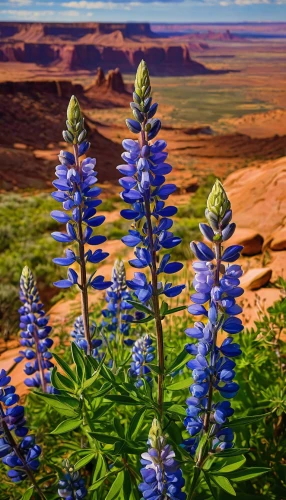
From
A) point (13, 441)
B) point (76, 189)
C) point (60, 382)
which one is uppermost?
point (76, 189)

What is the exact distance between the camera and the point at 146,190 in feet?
6.07

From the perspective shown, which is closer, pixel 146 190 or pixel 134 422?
pixel 146 190

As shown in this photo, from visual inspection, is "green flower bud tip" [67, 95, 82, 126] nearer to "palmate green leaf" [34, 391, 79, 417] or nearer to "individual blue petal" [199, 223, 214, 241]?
"individual blue petal" [199, 223, 214, 241]

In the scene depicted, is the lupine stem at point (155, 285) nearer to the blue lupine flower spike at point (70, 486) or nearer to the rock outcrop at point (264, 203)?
the blue lupine flower spike at point (70, 486)

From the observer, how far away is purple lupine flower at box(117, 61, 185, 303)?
71.9 inches

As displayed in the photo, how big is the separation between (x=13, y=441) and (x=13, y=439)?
0.06 metres

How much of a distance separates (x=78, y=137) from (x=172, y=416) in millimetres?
1244

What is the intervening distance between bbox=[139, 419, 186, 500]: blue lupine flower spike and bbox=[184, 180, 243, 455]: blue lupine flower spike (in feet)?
0.60

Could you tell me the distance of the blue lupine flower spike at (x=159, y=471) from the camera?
5.53ft

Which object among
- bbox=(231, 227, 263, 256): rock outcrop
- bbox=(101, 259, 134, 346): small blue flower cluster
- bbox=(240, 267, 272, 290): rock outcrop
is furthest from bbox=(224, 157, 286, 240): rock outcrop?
bbox=(101, 259, 134, 346): small blue flower cluster

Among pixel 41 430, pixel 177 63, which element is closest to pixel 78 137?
pixel 41 430

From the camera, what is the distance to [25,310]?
334 centimetres

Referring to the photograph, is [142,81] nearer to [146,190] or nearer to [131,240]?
[146,190]

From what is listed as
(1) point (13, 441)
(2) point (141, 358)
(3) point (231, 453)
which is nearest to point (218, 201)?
(3) point (231, 453)
